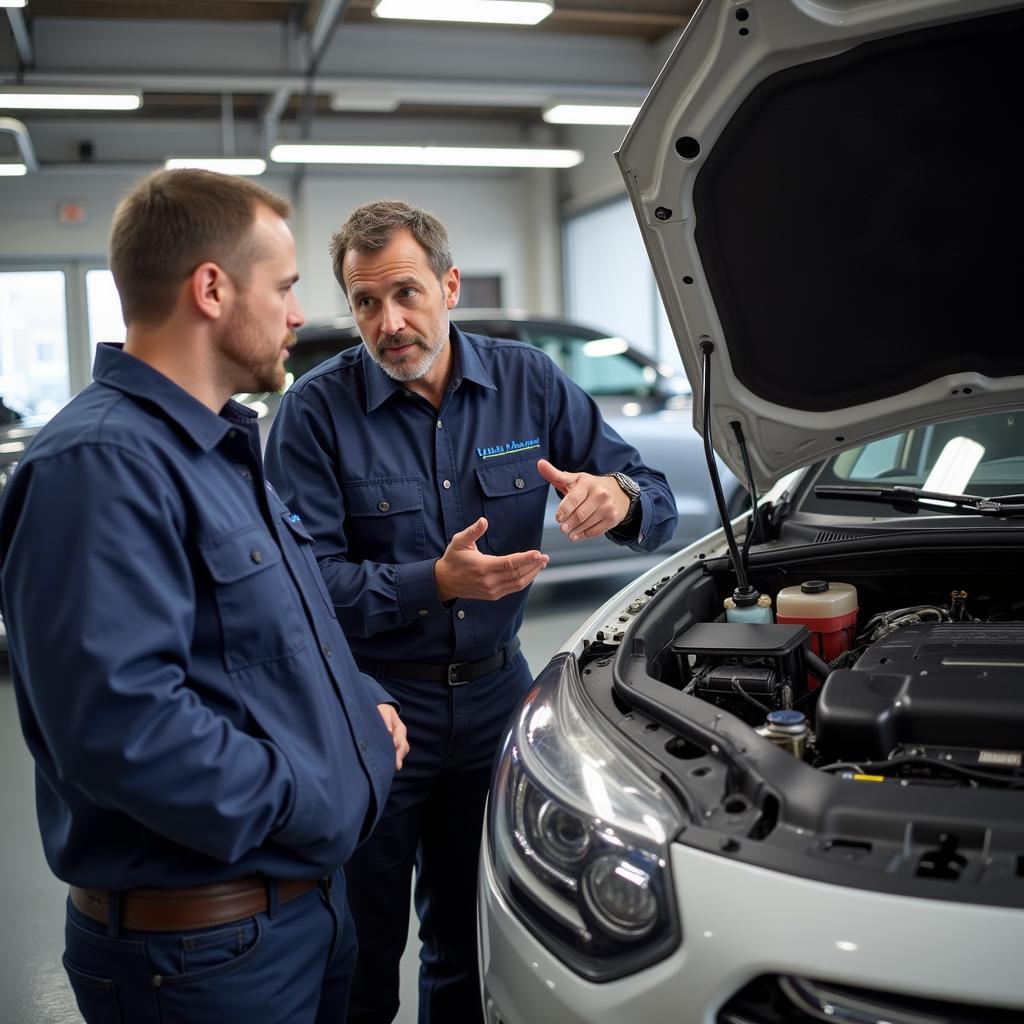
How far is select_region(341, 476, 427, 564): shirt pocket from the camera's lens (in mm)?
2059

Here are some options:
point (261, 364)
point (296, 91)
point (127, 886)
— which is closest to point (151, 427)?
point (261, 364)

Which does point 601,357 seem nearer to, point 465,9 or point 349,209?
point 465,9

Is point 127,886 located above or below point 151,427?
below

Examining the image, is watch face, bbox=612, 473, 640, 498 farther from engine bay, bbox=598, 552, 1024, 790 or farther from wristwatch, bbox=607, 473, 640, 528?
engine bay, bbox=598, 552, 1024, 790

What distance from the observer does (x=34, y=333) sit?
12.1 m

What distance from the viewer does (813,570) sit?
85.7 inches

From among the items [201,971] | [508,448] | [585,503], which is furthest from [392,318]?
[201,971]

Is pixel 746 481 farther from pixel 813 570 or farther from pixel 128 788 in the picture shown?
pixel 128 788

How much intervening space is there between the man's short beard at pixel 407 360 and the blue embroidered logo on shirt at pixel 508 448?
20 cm

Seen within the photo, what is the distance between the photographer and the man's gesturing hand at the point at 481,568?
1812 millimetres

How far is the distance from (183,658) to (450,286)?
1148mm

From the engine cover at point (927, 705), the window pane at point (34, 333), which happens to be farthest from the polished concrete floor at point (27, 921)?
the window pane at point (34, 333)

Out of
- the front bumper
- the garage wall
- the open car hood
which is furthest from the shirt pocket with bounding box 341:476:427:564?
the garage wall

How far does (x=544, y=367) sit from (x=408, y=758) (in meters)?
0.85
